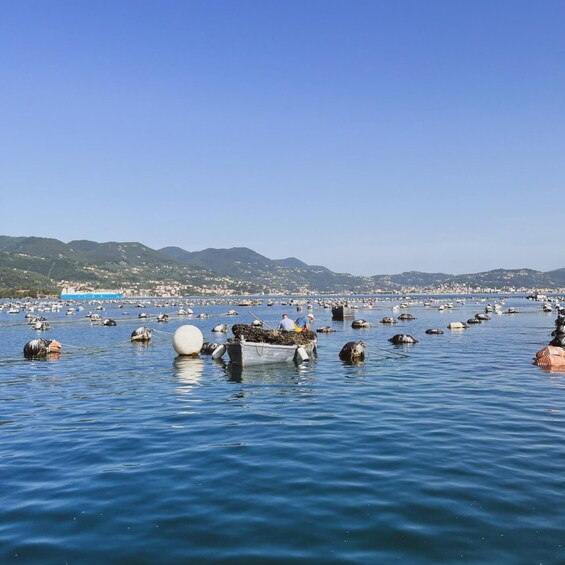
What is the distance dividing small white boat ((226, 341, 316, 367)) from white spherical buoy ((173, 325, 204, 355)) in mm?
7030

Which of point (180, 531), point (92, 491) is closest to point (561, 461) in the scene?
point (180, 531)

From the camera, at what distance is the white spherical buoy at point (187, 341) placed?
137 feet

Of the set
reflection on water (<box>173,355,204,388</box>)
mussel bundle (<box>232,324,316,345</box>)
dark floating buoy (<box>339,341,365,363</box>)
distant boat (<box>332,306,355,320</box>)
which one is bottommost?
distant boat (<box>332,306,355,320</box>)

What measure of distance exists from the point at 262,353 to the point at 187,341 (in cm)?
892

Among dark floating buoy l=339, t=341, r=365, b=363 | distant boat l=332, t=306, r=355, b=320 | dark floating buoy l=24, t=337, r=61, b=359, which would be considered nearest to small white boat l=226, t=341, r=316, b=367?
dark floating buoy l=339, t=341, r=365, b=363

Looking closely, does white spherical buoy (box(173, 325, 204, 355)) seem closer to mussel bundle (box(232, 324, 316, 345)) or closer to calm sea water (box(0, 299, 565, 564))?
mussel bundle (box(232, 324, 316, 345))

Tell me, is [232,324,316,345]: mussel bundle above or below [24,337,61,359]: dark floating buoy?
above

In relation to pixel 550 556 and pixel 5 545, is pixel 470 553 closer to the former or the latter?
pixel 550 556

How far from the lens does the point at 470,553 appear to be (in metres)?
8.48

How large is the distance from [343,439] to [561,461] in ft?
20.4

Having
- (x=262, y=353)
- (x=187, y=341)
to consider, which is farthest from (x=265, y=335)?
(x=187, y=341)

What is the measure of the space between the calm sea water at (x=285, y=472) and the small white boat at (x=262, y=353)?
20.1 feet

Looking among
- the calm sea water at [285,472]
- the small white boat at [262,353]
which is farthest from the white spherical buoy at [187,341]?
the calm sea water at [285,472]

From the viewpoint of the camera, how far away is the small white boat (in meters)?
34.6
